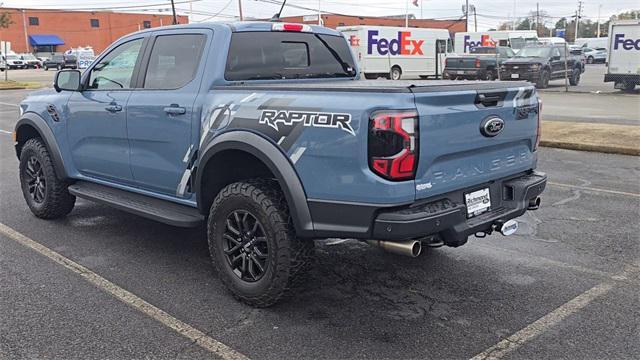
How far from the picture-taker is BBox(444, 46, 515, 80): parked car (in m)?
26.2

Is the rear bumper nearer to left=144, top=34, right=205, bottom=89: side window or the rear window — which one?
the rear window

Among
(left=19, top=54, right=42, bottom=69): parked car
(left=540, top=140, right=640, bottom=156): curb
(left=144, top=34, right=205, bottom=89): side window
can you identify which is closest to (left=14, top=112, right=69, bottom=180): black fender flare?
(left=144, top=34, right=205, bottom=89): side window

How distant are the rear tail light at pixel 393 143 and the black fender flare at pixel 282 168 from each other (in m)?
0.51

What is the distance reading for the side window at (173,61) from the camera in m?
4.41

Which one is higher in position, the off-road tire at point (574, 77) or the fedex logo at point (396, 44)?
the fedex logo at point (396, 44)

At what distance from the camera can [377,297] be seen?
407cm

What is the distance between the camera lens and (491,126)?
3.67 metres

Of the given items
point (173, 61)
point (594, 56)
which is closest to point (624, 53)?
point (173, 61)

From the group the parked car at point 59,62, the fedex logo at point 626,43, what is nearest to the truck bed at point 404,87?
the fedex logo at point 626,43

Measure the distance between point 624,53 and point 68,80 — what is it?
22.0 metres

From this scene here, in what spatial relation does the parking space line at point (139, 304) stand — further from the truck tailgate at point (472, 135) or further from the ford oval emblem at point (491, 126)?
the ford oval emblem at point (491, 126)

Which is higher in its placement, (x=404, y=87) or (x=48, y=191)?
(x=404, y=87)

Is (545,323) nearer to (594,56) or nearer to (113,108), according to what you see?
(113,108)

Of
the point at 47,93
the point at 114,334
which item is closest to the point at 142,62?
the point at 47,93
